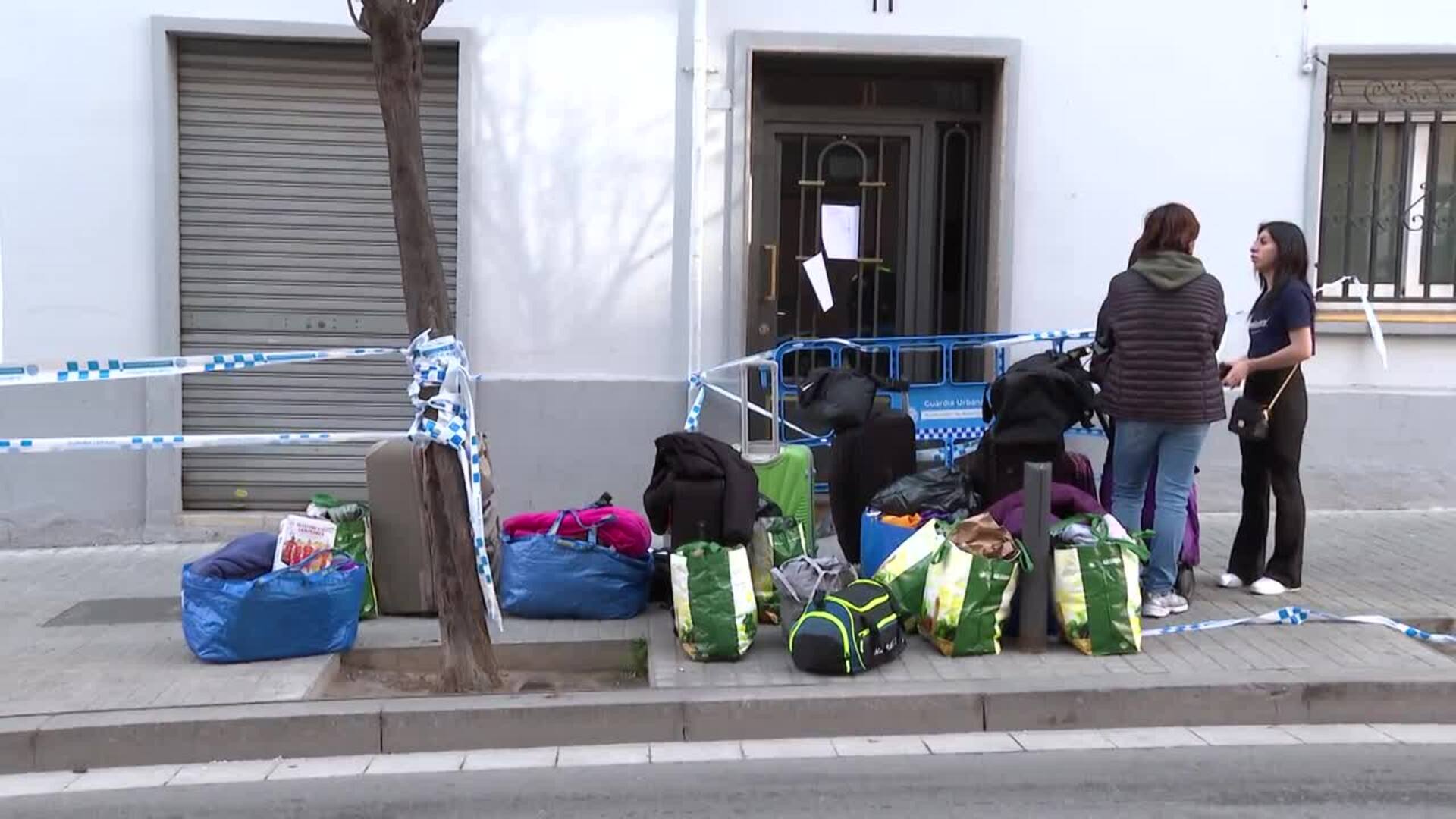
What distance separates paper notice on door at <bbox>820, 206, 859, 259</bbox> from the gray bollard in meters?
3.48

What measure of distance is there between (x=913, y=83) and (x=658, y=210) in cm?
204

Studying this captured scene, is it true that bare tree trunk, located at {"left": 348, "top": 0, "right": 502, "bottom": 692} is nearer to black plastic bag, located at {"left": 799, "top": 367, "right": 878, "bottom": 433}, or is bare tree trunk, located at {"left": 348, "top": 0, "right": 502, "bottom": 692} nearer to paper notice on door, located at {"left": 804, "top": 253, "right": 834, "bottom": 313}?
black plastic bag, located at {"left": 799, "top": 367, "right": 878, "bottom": 433}

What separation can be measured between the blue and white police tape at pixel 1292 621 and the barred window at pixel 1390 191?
340 centimetres

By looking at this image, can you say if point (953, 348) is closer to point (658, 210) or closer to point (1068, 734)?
point (658, 210)

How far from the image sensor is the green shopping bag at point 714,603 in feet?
17.0

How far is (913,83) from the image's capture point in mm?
8516

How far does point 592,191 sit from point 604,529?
273cm

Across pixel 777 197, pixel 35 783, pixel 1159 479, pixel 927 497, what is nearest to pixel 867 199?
pixel 777 197

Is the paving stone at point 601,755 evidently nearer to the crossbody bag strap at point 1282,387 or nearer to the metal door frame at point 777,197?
the crossbody bag strap at point 1282,387

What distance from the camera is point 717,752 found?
4.65 m

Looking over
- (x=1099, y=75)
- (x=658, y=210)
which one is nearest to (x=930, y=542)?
(x=658, y=210)

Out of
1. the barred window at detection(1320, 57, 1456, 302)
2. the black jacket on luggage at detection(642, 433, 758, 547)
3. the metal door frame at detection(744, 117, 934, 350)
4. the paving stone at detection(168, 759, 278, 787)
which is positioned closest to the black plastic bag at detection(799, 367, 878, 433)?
the black jacket on luggage at detection(642, 433, 758, 547)

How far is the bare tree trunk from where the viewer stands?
190 inches

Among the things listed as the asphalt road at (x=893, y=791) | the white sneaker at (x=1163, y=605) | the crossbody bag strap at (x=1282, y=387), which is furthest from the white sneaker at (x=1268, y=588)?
the asphalt road at (x=893, y=791)
